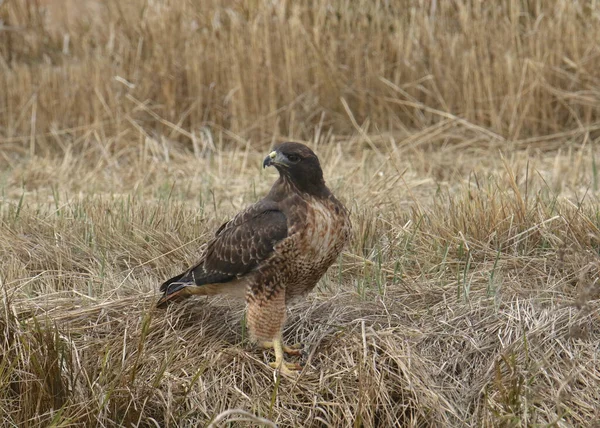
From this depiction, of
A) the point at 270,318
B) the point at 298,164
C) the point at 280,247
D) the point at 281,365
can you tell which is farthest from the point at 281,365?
the point at 298,164

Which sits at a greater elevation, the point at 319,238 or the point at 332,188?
the point at 319,238

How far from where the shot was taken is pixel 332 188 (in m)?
6.12

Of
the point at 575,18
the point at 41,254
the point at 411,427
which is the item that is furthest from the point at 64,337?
the point at 575,18

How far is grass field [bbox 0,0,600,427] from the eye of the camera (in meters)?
3.74

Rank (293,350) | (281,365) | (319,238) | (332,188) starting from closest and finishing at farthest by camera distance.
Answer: (319,238) → (281,365) → (293,350) → (332,188)

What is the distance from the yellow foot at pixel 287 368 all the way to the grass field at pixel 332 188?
0.15ft

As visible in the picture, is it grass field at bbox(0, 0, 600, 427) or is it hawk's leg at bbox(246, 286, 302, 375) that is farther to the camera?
hawk's leg at bbox(246, 286, 302, 375)

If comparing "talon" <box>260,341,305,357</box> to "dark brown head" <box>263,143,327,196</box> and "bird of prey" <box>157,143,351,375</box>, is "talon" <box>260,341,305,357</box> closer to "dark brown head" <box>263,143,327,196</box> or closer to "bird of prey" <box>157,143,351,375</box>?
"bird of prey" <box>157,143,351,375</box>

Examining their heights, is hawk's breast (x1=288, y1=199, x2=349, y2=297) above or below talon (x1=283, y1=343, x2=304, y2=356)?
above

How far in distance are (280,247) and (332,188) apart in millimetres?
2387

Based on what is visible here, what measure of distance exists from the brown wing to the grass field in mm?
269

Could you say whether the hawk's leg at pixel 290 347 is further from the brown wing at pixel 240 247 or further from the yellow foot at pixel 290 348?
the brown wing at pixel 240 247

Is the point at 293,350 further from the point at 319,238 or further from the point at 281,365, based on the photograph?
the point at 319,238

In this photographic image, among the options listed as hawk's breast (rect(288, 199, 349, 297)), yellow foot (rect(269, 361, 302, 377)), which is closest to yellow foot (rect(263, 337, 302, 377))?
yellow foot (rect(269, 361, 302, 377))
